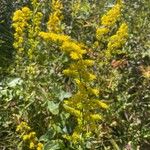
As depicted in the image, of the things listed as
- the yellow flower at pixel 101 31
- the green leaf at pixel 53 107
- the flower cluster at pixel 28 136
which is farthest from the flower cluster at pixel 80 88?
the yellow flower at pixel 101 31

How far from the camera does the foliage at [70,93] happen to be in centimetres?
386

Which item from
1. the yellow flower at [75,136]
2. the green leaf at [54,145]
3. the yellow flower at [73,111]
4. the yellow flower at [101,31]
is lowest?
the green leaf at [54,145]

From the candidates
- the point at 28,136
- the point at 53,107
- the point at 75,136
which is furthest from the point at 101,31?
the point at 28,136

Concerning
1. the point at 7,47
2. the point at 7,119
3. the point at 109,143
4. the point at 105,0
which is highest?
the point at 105,0

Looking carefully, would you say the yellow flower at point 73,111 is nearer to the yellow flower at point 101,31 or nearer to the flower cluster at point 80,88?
the flower cluster at point 80,88

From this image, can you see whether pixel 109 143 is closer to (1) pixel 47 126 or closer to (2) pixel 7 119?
(1) pixel 47 126

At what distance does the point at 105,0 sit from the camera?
6.32 meters

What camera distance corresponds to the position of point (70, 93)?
4.37 metres

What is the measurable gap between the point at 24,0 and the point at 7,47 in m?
0.84

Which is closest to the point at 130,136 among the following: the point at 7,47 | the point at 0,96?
the point at 0,96

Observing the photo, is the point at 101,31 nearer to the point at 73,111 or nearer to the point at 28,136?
the point at 73,111

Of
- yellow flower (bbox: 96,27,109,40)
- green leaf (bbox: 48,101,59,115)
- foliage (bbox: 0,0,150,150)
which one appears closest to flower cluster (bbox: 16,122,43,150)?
foliage (bbox: 0,0,150,150)

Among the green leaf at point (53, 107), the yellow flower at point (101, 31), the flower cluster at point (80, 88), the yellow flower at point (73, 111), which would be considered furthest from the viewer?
the yellow flower at point (101, 31)

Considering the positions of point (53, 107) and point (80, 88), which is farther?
point (53, 107)
